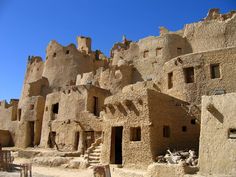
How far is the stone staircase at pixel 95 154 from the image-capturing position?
21744 mm

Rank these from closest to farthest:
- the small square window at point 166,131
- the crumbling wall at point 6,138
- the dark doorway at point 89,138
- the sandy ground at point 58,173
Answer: the sandy ground at point 58,173 < the small square window at point 166,131 < the dark doorway at point 89,138 < the crumbling wall at point 6,138

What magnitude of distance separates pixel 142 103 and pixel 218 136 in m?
5.89

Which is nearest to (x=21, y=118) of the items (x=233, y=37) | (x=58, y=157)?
(x=58, y=157)

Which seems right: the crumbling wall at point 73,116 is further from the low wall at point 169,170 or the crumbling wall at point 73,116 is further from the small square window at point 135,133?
the low wall at point 169,170

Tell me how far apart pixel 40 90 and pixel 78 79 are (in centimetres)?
652

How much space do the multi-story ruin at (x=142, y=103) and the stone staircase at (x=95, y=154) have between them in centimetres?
9

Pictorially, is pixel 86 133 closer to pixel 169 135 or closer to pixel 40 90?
pixel 169 135

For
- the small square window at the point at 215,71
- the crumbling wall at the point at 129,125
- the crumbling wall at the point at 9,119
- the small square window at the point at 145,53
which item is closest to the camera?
the crumbling wall at the point at 129,125

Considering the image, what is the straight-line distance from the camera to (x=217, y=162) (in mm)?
14320

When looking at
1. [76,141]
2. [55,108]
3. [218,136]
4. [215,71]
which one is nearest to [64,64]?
[55,108]

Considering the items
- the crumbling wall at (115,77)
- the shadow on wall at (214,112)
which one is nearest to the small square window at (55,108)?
the crumbling wall at (115,77)

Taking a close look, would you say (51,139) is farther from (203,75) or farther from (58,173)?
(203,75)

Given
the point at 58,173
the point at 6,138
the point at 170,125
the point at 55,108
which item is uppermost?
the point at 55,108

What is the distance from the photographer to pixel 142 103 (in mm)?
19359
